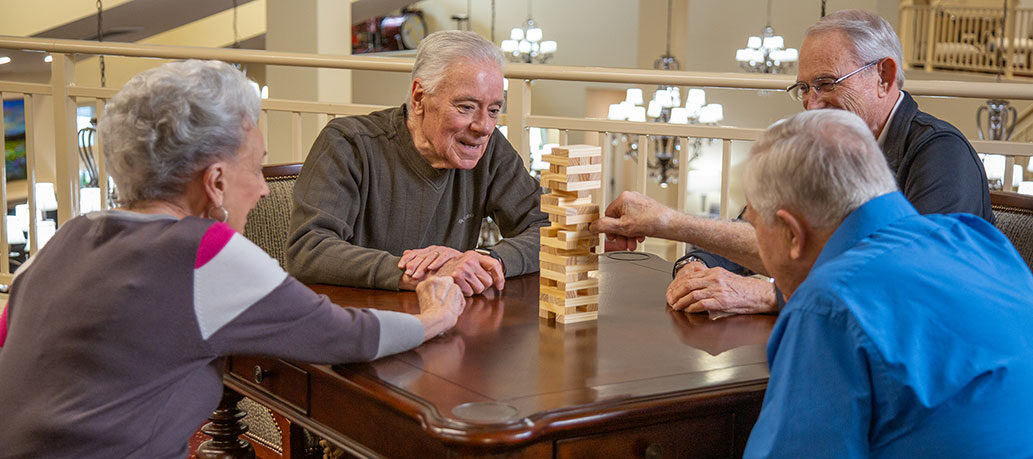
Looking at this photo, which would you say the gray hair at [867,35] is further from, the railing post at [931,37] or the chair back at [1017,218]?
the railing post at [931,37]

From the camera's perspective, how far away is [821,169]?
4.07 ft

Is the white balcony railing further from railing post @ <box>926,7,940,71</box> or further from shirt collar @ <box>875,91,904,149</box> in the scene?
railing post @ <box>926,7,940,71</box>

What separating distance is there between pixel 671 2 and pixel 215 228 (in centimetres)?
896

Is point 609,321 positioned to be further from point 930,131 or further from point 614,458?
point 930,131

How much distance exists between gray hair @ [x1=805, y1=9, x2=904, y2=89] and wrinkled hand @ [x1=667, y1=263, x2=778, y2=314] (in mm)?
536

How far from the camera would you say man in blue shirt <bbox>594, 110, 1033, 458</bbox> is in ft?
3.79

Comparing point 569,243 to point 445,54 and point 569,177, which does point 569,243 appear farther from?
point 445,54

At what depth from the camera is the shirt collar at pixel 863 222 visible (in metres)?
1.24

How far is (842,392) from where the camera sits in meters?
1.16

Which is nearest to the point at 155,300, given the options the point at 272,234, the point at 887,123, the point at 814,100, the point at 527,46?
the point at 272,234

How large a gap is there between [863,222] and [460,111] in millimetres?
1244

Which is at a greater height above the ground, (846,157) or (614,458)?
(846,157)

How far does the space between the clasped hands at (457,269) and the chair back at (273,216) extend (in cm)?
64

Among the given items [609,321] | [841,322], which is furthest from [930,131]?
[841,322]
